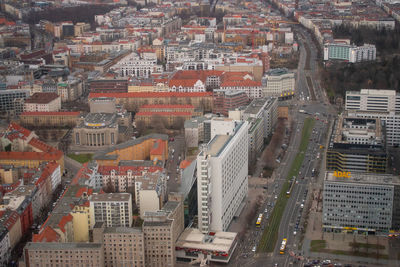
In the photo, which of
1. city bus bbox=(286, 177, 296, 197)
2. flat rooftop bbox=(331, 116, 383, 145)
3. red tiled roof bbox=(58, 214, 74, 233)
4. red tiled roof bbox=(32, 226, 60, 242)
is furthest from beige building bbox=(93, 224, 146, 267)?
flat rooftop bbox=(331, 116, 383, 145)

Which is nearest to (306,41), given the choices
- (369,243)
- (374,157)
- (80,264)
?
(374,157)

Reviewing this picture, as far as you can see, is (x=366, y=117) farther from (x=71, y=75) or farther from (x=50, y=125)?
(x=71, y=75)

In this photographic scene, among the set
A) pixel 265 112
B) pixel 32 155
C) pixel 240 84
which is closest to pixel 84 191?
pixel 32 155

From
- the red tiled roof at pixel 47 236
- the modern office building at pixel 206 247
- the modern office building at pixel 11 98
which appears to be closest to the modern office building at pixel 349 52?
the modern office building at pixel 11 98

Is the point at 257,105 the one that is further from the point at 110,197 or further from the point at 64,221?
the point at 64,221

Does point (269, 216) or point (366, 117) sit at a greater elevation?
point (366, 117)
